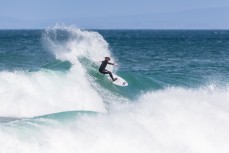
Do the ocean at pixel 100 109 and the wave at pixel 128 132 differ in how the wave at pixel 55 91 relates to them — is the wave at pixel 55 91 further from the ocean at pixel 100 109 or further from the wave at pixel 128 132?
the wave at pixel 128 132

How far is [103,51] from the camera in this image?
2581 cm

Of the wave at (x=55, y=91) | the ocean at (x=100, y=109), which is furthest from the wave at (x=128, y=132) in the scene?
the wave at (x=55, y=91)

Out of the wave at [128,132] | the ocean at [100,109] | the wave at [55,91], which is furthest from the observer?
the wave at [55,91]

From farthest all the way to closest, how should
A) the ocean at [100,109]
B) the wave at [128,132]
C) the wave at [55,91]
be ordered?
the wave at [55,91], the ocean at [100,109], the wave at [128,132]

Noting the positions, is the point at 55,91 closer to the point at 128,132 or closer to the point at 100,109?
the point at 100,109

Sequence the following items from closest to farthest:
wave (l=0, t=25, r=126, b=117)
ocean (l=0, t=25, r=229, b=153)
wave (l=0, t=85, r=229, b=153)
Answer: wave (l=0, t=85, r=229, b=153) < ocean (l=0, t=25, r=229, b=153) < wave (l=0, t=25, r=126, b=117)

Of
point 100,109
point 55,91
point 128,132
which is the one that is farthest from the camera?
point 55,91

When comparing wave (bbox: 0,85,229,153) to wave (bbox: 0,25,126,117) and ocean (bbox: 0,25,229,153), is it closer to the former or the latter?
ocean (bbox: 0,25,229,153)

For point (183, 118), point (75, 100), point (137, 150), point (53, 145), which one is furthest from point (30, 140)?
point (75, 100)

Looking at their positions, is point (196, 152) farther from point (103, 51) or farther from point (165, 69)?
point (165, 69)

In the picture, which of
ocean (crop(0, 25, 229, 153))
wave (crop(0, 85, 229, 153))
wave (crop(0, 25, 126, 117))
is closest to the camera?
wave (crop(0, 85, 229, 153))

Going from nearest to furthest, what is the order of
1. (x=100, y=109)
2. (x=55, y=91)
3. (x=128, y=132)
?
(x=128, y=132) → (x=100, y=109) → (x=55, y=91)

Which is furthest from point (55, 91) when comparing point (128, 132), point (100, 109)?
point (128, 132)

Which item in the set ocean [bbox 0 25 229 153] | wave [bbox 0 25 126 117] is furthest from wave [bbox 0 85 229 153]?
wave [bbox 0 25 126 117]
